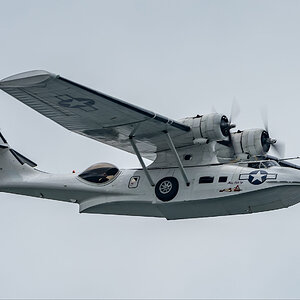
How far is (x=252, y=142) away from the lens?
27812 mm

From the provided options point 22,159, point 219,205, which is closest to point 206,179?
point 219,205

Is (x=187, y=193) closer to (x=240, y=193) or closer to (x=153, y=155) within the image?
(x=240, y=193)

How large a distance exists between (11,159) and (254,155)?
27.2 feet

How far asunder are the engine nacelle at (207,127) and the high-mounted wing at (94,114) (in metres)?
0.25

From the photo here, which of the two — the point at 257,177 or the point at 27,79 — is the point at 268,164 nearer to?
the point at 257,177

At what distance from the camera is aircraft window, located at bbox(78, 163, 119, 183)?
1069 inches

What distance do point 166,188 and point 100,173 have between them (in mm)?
2576

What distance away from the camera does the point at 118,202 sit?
26406 millimetres

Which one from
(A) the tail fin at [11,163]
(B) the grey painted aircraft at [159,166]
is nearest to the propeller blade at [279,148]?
(B) the grey painted aircraft at [159,166]

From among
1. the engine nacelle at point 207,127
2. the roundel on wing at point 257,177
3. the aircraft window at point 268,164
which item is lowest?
the roundel on wing at point 257,177

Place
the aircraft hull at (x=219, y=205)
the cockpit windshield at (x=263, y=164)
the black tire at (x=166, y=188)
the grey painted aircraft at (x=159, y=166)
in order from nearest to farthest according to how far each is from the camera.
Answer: the grey painted aircraft at (x=159, y=166)
the aircraft hull at (x=219, y=205)
the cockpit windshield at (x=263, y=164)
the black tire at (x=166, y=188)

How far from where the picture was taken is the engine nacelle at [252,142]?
27.8 m

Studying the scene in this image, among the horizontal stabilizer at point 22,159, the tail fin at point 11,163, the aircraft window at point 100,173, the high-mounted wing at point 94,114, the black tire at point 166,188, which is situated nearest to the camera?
the high-mounted wing at point 94,114

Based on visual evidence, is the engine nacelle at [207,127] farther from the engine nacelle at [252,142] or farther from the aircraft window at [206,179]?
the engine nacelle at [252,142]
